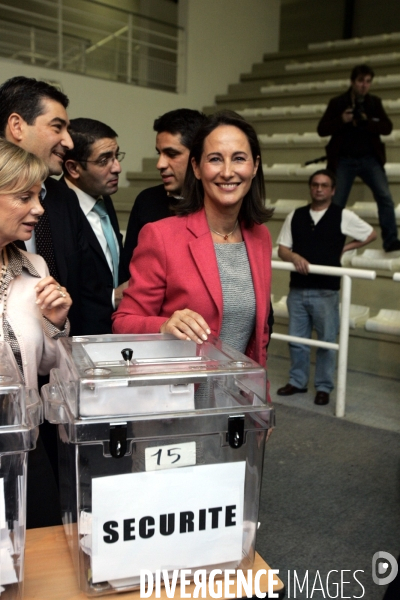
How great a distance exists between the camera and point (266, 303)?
1462mm

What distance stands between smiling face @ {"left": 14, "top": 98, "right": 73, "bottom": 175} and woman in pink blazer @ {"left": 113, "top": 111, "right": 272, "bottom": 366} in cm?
45

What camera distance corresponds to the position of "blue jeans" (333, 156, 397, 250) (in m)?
4.45

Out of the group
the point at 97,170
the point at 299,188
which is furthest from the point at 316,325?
the point at 299,188

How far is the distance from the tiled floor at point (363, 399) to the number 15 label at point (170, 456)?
99.1 inches

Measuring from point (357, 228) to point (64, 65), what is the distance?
14.1ft

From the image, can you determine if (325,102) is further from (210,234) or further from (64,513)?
(64,513)

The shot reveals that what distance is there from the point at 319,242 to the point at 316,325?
49 cm

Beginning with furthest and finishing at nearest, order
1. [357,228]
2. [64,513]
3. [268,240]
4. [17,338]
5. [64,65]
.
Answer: [64,65] < [357,228] < [268,240] < [17,338] < [64,513]

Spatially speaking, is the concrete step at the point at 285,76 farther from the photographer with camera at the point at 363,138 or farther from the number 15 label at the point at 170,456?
the number 15 label at the point at 170,456

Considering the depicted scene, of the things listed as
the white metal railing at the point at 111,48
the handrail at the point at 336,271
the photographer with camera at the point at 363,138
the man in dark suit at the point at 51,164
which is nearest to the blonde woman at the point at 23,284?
the man in dark suit at the point at 51,164

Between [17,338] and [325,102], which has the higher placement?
[325,102]

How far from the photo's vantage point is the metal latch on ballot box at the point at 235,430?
2.69ft

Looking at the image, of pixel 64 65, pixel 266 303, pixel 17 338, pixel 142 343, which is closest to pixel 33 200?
pixel 17 338

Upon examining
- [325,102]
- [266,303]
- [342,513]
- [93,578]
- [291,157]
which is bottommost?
[342,513]
